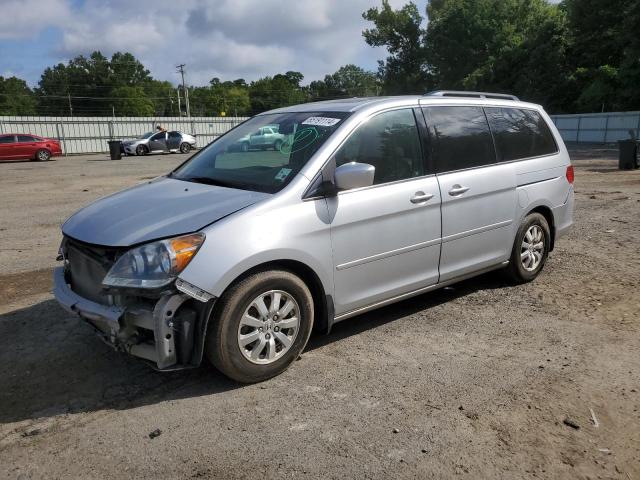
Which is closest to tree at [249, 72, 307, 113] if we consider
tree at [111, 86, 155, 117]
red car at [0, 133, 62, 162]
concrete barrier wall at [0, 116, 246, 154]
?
tree at [111, 86, 155, 117]

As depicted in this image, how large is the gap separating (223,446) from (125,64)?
106m

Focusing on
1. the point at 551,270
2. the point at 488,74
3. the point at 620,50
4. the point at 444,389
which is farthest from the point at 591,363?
the point at 488,74

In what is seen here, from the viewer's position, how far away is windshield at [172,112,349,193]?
3.87 m

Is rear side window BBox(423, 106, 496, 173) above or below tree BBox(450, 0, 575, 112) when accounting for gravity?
below

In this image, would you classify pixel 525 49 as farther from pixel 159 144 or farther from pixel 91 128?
pixel 91 128

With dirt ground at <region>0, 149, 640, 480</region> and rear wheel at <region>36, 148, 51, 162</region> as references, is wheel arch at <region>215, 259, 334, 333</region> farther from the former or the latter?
rear wheel at <region>36, 148, 51, 162</region>

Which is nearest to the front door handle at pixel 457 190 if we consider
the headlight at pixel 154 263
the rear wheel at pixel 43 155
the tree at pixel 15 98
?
the headlight at pixel 154 263

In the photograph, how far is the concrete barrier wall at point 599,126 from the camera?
3036 cm

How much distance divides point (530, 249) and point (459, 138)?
1532 millimetres

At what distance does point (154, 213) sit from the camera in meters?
3.56

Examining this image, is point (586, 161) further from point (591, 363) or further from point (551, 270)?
point (591, 363)

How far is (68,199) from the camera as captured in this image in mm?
12719

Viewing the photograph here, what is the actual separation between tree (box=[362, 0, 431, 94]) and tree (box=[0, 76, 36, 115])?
51732 mm

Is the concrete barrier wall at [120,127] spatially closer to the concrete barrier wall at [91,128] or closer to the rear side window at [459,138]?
the concrete barrier wall at [91,128]
